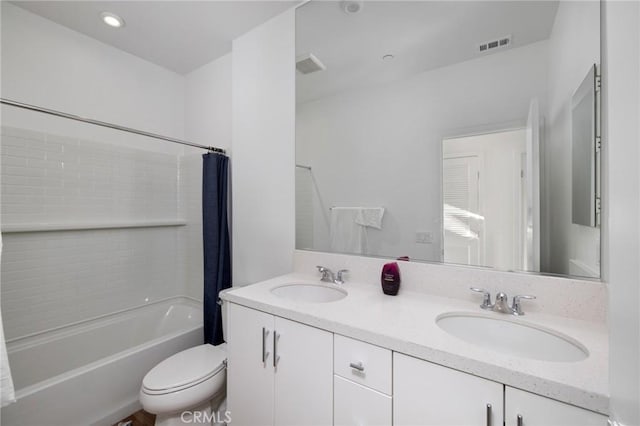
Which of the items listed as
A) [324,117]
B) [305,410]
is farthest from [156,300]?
[324,117]

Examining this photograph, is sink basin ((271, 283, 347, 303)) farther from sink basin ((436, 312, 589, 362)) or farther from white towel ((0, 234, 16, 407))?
white towel ((0, 234, 16, 407))

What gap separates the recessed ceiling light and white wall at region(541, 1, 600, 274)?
253 centimetres

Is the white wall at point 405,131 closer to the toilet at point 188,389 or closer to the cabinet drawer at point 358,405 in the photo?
the cabinet drawer at point 358,405

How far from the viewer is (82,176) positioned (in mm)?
2066

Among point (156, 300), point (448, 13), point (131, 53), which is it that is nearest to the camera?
point (448, 13)

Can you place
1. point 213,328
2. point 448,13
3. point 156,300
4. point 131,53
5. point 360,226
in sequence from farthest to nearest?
point 156,300 → point 131,53 → point 213,328 → point 360,226 → point 448,13

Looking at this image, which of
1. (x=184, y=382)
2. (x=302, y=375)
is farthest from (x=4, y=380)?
(x=302, y=375)

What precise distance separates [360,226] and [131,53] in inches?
95.2

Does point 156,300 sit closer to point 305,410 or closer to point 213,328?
point 213,328

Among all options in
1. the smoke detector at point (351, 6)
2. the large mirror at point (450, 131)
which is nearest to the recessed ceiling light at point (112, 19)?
the large mirror at point (450, 131)

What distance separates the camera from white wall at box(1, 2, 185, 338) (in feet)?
5.82

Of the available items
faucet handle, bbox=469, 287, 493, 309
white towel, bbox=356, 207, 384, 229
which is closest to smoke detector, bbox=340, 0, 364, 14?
white towel, bbox=356, 207, 384, 229

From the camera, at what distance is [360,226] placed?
159cm

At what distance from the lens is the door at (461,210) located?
1239 mm
